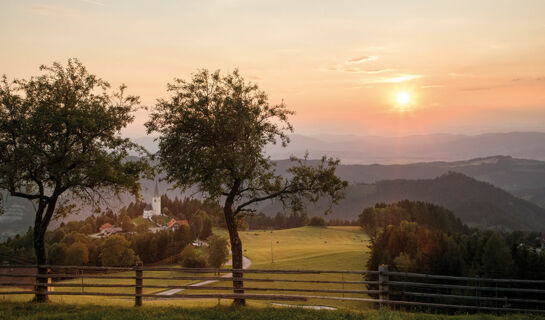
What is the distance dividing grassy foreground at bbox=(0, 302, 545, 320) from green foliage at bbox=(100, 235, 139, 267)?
74.1m

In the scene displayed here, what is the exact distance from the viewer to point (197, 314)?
1711 cm

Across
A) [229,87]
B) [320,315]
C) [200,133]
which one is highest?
[229,87]

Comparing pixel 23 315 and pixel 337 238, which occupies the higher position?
pixel 23 315

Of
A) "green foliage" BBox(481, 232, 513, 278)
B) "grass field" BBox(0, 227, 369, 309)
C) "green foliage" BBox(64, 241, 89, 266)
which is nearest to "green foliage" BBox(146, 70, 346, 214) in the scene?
"grass field" BBox(0, 227, 369, 309)

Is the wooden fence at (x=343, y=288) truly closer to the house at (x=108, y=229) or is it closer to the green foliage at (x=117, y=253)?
the green foliage at (x=117, y=253)

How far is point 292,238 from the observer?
147 metres

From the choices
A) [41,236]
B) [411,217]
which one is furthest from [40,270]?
[411,217]

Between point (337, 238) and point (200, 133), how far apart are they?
133166 mm

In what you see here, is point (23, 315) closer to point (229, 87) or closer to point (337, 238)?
point (229, 87)

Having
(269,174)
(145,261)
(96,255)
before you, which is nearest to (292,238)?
(145,261)

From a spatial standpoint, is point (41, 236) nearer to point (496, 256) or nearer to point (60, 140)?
point (60, 140)

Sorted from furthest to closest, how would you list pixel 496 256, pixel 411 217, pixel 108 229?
pixel 411 217 < pixel 108 229 < pixel 496 256

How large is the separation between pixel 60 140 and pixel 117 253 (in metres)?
74.0

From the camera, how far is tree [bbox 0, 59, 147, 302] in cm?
2022
